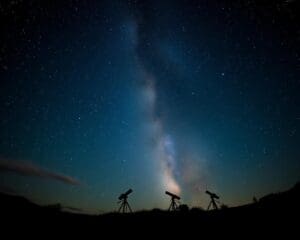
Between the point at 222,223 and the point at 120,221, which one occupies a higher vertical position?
the point at 120,221

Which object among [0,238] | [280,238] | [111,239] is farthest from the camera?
[111,239]

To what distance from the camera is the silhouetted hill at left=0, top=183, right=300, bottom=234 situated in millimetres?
11398

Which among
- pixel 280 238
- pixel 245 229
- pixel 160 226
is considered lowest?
pixel 280 238

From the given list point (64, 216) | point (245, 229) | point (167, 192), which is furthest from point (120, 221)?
point (167, 192)

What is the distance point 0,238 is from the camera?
33.8ft

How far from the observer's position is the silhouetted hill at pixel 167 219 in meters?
11.4

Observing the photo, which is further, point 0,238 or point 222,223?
point 222,223

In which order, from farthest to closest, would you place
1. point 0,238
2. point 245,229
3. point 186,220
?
point 186,220 → point 245,229 → point 0,238

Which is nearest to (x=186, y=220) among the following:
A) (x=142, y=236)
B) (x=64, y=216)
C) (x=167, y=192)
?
(x=142, y=236)

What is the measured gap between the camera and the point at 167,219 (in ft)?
A: 45.9

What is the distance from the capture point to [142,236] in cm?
1204

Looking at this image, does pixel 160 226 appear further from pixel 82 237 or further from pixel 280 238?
pixel 280 238

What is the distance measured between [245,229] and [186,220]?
3.64 meters

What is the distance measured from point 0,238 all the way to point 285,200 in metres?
14.4
